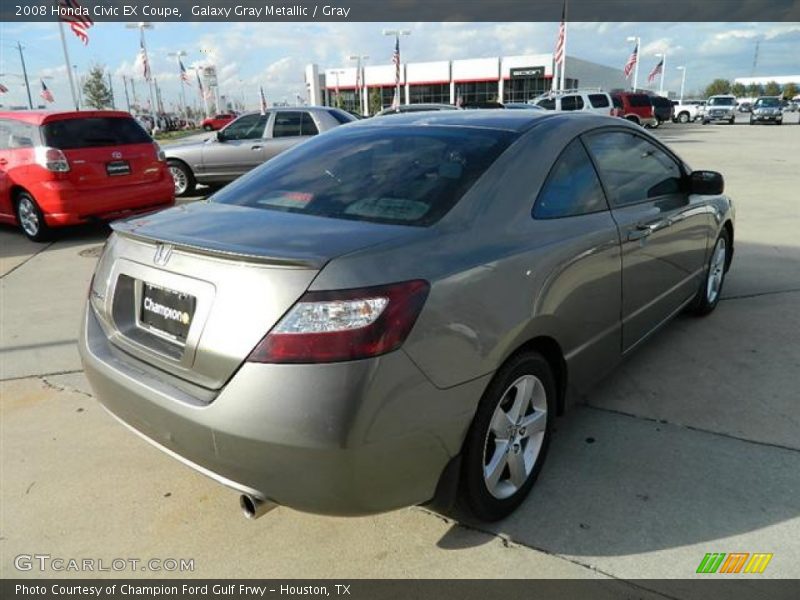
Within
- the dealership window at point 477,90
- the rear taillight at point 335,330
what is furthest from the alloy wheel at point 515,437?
the dealership window at point 477,90

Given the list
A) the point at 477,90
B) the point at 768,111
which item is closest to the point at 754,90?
the point at 477,90

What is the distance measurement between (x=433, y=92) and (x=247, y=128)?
58701 millimetres

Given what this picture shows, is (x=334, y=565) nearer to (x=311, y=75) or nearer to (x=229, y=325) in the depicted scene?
(x=229, y=325)

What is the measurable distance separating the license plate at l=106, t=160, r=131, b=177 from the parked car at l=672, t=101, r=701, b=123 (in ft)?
159

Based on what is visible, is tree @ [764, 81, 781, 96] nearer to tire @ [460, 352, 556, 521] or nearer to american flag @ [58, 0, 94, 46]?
american flag @ [58, 0, 94, 46]

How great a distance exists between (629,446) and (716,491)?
1.49 ft

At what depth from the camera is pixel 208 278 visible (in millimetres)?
2023

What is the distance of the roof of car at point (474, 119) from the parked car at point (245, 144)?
7757mm

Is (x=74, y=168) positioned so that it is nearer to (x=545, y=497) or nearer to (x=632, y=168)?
(x=632, y=168)

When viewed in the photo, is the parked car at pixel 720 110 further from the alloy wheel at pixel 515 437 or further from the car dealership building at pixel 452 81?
the alloy wheel at pixel 515 437

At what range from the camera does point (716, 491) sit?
267 cm

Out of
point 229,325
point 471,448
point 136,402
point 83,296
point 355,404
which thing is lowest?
point 83,296

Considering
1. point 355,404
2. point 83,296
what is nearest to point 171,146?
point 83,296
